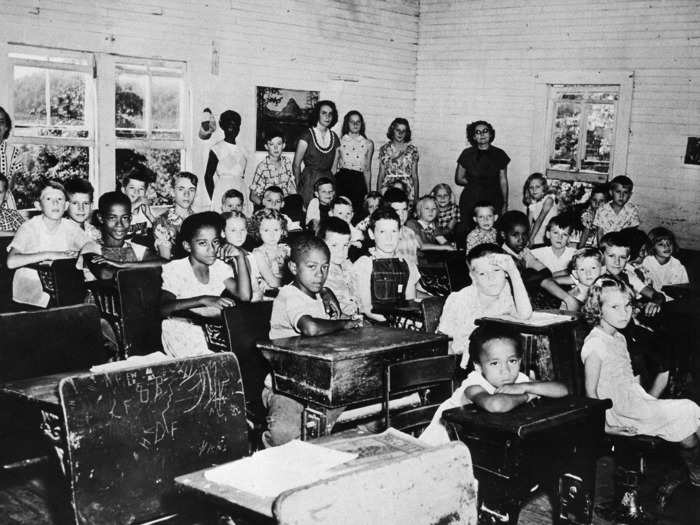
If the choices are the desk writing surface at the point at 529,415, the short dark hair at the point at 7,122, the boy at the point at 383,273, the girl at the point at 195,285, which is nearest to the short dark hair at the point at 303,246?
the girl at the point at 195,285

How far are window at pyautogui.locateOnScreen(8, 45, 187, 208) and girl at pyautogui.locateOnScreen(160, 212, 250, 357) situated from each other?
3.89 meters

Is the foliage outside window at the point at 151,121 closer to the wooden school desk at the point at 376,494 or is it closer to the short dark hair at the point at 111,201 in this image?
the short dark hair at the point at 111,201

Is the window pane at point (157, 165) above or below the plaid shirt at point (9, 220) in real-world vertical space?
above

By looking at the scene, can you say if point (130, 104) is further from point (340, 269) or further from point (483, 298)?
point (483, 298)

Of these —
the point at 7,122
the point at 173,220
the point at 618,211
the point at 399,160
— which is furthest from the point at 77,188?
the point at 618,211

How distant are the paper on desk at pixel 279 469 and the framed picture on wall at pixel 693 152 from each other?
766 centimetres

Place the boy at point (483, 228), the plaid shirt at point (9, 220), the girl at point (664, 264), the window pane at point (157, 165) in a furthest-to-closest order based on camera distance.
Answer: the window pane at point (157, 165), the boy at point (483, 228), the girl at point (664, 264), the plaid shirt at point (9, 220)

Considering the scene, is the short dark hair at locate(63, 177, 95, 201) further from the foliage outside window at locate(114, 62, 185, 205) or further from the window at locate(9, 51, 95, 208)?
the foliage outside window at locate(114, 62, 185, 205)

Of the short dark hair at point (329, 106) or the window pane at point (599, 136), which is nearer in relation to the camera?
the short dark hair at point (329, 106)

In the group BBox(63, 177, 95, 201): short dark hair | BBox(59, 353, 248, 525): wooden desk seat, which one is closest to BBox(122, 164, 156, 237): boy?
BBox(63, 177, 95, 201): short dark hair

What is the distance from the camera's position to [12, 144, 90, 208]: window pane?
750 cm

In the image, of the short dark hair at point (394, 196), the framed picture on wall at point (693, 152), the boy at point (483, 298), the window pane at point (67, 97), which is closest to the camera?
the boy at point (483, 298)

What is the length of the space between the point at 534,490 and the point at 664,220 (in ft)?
22.8

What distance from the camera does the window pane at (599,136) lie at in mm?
9414
